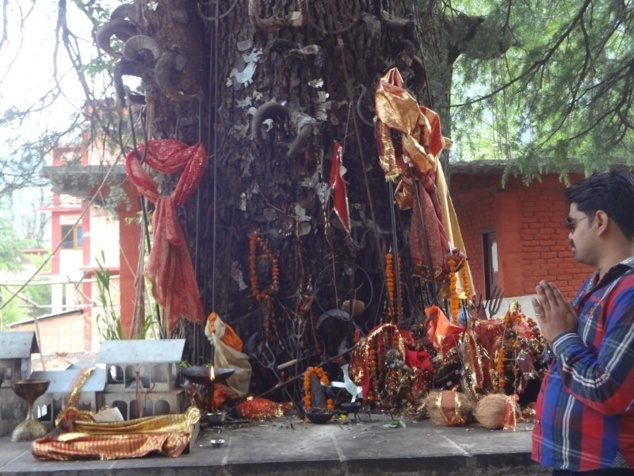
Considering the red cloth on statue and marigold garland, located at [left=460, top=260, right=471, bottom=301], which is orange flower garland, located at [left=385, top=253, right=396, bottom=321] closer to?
the red cloth on statue

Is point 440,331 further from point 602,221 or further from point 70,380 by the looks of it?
point 602,221

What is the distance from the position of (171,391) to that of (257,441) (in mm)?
492

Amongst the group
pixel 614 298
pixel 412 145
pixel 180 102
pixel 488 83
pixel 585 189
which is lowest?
pixel 614 298

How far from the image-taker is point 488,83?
30.6 feet

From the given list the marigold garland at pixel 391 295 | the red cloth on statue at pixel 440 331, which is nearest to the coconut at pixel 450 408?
the red cloth on statue at pixel 440 331

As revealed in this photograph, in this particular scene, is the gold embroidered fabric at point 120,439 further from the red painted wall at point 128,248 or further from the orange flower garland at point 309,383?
the red painted wall at point 128,248

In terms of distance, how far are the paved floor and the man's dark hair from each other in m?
1.38

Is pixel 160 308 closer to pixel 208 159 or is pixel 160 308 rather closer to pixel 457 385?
pixel 208 159

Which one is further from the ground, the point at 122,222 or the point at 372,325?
the point at 122,222

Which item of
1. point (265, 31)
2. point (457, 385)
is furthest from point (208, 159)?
point (457, 385)

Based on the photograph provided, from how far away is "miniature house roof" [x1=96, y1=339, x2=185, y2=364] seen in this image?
3.90 meters

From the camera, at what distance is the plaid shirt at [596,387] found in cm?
205

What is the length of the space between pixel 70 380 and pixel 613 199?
282cm

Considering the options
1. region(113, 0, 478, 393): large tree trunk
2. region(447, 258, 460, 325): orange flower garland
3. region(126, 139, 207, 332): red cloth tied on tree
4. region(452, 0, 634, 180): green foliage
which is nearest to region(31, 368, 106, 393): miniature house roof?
region(126, 139, 207, 332): red cloth tied on tree
